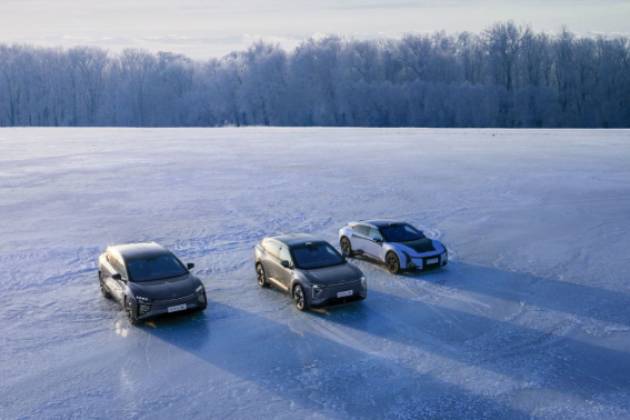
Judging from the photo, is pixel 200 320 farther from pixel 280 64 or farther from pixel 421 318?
pixel 280 64

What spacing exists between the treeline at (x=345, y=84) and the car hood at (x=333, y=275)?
7784 cm

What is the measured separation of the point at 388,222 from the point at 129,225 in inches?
385

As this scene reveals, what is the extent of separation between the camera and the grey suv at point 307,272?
44.5 feet

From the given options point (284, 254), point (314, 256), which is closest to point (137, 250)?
point (284, 254)

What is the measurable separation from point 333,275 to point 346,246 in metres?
4.56

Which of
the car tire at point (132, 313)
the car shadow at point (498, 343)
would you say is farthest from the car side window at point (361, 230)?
the car tire at point (132, 313)

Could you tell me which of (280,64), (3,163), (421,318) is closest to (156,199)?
(421,318)

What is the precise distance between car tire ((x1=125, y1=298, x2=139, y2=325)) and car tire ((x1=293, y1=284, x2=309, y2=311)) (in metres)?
3.37

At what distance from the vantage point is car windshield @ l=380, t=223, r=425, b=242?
17.1 meters

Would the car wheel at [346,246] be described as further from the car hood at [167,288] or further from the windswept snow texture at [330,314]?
the car hood at [167,288]

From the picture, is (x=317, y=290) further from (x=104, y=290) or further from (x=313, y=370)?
(x=104, y=290)

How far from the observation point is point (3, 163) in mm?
42250

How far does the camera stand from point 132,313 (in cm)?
1285

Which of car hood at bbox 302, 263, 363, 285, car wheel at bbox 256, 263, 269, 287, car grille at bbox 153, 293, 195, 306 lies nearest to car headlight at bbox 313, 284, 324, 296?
car hood at bbox 302, 263, 363, 285
